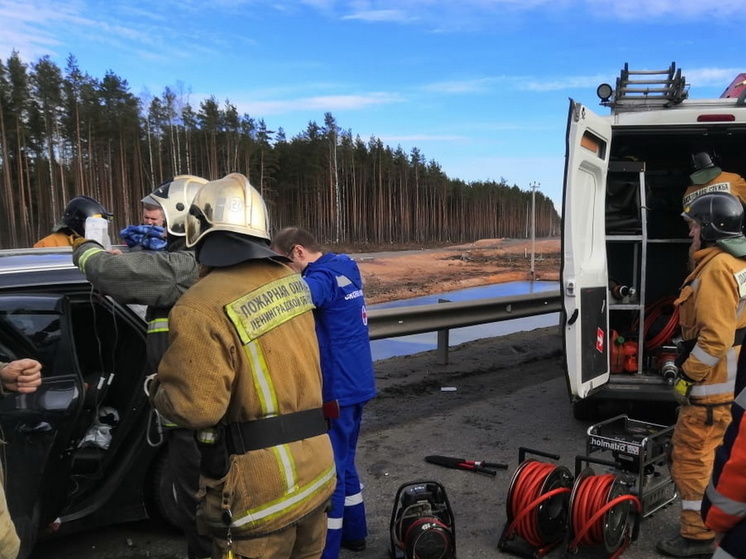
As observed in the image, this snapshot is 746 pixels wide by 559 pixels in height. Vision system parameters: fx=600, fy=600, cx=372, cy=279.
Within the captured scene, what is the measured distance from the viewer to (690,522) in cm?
334

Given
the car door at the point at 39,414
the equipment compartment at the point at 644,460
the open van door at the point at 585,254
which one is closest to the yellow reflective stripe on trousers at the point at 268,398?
the car door at the point at 39,414

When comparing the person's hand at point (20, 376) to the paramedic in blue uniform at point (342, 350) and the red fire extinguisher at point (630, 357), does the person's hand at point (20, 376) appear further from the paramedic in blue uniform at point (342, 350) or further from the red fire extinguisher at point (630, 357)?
the red fire extinguisher at point (630, 357)

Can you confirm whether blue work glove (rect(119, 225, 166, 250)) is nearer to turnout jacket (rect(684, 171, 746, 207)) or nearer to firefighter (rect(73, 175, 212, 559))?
firefighter (rect(73, 175, 212, 559))

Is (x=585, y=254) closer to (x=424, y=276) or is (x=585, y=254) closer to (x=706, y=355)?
(x=706, y=355)

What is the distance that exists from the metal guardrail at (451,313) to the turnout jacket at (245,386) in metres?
3.96

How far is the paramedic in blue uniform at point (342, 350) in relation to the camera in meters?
3.33

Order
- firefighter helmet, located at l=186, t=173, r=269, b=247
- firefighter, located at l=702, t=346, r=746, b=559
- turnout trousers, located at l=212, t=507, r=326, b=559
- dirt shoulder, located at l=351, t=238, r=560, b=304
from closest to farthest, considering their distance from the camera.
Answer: firefighter, located at l=702, t=346, r=746, b=559 < turnout trousers, located at l=212, t=507, r=326, b=559 < firefighter helmet, located at l=186, t=173, r=269, b=247 < dirt shoulder, located at l=351, t=238, r=560, b=304

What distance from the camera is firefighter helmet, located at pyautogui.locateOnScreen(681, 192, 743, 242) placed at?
138 inches

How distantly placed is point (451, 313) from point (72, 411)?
482cm

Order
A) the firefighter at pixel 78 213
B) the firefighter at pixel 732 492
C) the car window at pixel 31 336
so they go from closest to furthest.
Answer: the firefighter at pixel 732 492 < the car window at pixel 31 336 < the firefighter at pixel 78 213

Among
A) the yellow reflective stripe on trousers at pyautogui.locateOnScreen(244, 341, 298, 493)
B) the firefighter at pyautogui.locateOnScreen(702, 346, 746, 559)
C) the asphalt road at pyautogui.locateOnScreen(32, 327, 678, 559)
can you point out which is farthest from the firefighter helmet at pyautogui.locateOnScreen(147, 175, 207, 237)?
the firefighter at pyautogui.locateOnScreen(702, 346, 746, 559)

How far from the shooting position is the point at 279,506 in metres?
2.07

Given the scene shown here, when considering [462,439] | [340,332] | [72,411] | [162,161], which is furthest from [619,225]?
[162,161]

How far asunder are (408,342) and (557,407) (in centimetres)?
412
